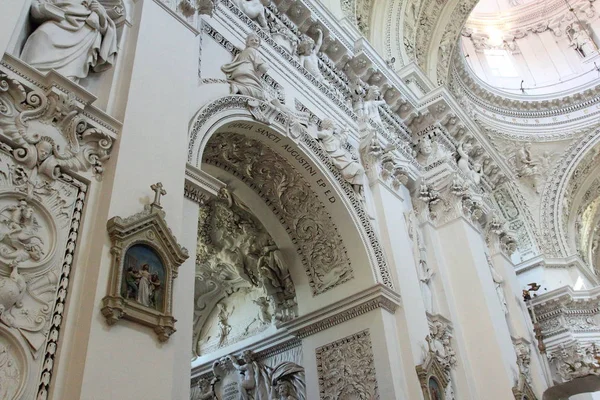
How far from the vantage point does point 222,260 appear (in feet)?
26.1

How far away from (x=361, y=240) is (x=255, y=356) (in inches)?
87.8

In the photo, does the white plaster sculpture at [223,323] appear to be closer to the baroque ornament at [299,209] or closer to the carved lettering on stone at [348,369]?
the baroque ornament at [299,209]

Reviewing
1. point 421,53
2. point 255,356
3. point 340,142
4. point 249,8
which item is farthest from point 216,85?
point 421,53

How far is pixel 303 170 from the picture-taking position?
21.5 ft

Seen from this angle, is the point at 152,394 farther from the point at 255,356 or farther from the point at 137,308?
the point at 255,356

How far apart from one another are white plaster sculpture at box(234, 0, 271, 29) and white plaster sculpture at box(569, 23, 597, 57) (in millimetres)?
14049

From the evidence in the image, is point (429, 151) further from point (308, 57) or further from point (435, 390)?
point (435, 390)

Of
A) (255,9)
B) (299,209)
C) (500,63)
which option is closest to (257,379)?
(299,209)

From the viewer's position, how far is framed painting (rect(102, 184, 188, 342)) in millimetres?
3008

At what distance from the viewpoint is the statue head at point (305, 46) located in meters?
7.24

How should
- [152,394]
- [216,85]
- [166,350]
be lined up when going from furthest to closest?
[216,85], [166,350], [152,394]

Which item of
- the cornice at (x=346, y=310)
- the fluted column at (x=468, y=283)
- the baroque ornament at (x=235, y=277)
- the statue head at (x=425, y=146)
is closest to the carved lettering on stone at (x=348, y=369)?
the cornice at (x=346, y=310)

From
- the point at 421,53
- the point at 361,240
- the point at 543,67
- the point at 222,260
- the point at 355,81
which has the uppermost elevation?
the point at 543,67

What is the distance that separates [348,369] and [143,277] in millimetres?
3454
